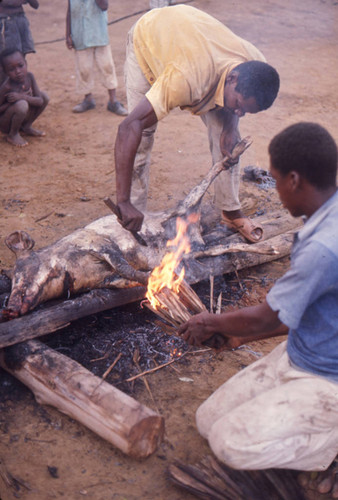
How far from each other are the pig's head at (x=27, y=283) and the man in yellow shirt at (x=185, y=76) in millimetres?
673

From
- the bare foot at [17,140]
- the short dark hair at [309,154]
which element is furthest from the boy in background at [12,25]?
the short dark hair at [309,154]

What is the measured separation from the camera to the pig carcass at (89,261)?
3.60 metres

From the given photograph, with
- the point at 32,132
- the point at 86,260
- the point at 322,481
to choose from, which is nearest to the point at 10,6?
the point at 32,132

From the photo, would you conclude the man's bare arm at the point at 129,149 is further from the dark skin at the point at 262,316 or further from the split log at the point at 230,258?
the dark skin at the point at 262,316

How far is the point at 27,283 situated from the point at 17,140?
150 inches

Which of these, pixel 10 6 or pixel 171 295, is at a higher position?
pixel 10 6

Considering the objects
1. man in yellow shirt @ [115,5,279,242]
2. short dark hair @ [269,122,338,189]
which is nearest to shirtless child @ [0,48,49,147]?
man in yellow shirt @ [115,5,279,242]

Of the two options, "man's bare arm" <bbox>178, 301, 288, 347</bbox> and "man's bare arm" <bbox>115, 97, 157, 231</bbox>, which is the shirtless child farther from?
"man's bare arm" <bbox>178, 301, 288, 347</bbox>

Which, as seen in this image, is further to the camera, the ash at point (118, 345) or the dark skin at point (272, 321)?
the ash at point (118, 345)

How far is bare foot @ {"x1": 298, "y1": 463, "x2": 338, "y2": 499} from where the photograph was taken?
9.20ft

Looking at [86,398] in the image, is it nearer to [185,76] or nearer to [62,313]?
[62,313]

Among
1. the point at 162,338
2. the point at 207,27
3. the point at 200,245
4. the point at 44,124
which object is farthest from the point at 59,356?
the point at 44,124

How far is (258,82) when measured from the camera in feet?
11.7

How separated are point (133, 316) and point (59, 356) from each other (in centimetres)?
91
